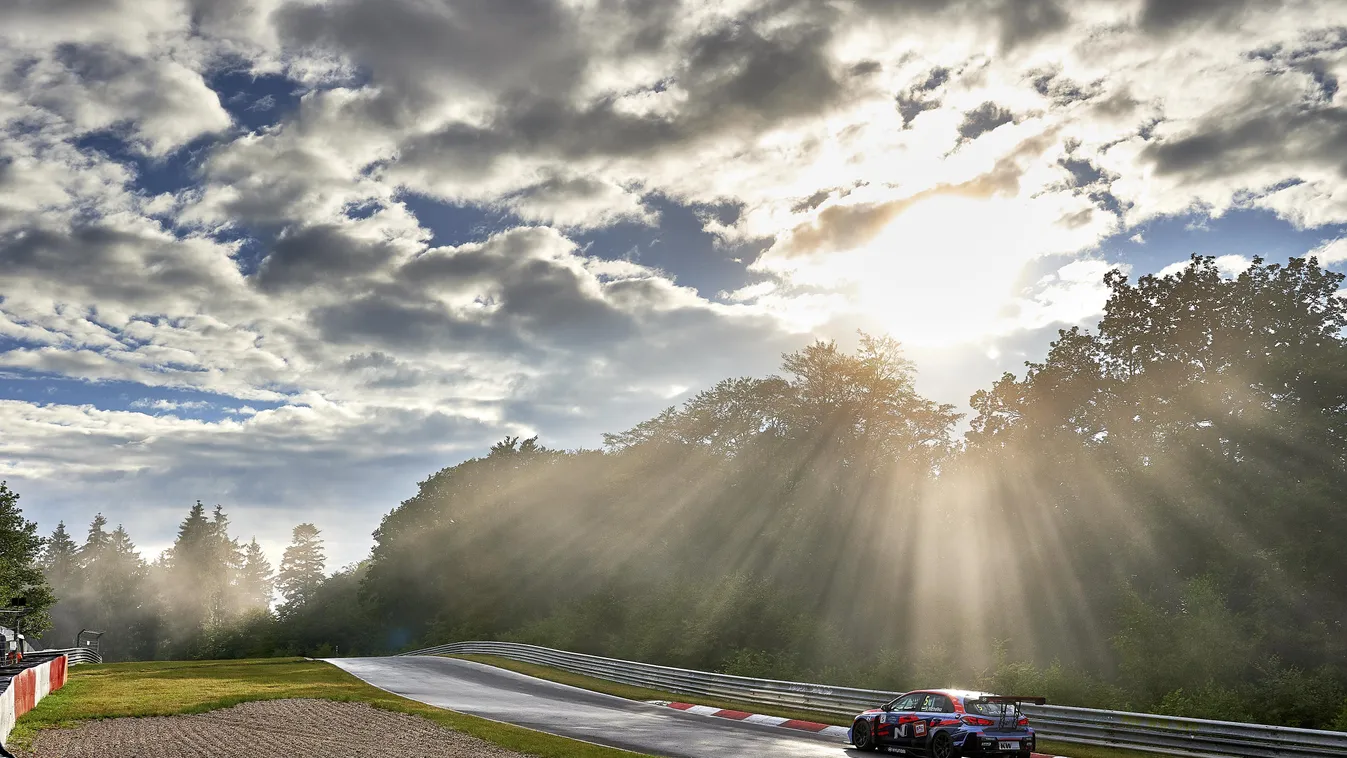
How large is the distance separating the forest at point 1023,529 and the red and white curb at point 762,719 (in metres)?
7.01

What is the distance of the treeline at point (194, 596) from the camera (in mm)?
105750

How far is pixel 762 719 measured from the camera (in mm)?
27891

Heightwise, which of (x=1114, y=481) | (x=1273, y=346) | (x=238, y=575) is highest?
(x=1273, y=346)

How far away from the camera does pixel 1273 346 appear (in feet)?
136

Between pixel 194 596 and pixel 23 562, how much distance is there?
64.6 meters

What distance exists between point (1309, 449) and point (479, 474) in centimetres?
7986

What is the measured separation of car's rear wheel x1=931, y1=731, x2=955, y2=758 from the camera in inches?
741

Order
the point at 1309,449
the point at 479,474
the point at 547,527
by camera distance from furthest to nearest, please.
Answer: the point at 479,474
the point at 547,527
the point at 1309,449

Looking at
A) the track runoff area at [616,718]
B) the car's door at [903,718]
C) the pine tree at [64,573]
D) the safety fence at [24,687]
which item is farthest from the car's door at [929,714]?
the pine tree at [64,573]

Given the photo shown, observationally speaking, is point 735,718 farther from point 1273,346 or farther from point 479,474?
point 479,474

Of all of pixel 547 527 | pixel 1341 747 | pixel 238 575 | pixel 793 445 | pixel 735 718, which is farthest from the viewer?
pixel 238 575

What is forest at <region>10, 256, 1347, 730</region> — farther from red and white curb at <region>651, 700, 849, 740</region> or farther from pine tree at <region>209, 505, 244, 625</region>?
pine tree at <region>209, 505, 244, 625</region>

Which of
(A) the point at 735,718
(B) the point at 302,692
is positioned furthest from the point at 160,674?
(A) the point at 735,718

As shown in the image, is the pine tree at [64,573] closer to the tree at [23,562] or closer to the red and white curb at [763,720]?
the tree at [23,562]
